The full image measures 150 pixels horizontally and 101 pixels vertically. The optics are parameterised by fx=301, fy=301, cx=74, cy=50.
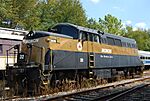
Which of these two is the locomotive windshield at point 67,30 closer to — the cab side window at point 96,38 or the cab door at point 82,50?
the cab door at point 82,50

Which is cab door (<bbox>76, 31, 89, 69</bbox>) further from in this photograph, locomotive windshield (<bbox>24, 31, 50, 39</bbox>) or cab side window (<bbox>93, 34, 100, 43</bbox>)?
locomotive windshield (<bbox>24, 31, 50, 39</bbox>)

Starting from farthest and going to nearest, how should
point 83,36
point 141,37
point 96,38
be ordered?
1. point 141,37
2. point 96,38
3. point 83,36

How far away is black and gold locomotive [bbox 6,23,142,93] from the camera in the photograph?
13.5 m

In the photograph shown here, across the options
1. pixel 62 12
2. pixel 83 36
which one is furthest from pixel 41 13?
pixel 83 36

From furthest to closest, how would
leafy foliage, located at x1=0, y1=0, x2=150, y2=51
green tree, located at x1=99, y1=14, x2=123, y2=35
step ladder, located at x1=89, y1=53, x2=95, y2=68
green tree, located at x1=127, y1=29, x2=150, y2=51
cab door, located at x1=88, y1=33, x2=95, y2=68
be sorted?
green tree, located at x1=127, y1=29, x2=150, y2=51 < green tree, located at x1=99, y1=14, x2=123, y2=35 < leafy foliage, located at x1=0, y1=0, x2=150, y2=51 < step ladder, located at x1=89, y1=53, x2=95, y2=68 < cab door, located at x1=88, y1=33, x2=95, y2=68

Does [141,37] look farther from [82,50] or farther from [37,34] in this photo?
[37,34]

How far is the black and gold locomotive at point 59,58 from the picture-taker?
44.4 feet

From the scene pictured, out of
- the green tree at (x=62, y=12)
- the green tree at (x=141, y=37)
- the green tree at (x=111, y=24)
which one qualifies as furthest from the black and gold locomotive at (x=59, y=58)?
the green tree at (x=141, y=37)

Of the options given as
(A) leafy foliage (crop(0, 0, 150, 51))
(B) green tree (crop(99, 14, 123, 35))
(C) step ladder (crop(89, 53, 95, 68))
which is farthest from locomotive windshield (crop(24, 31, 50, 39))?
(B) green tree (crop(99, 14, 123, 35))

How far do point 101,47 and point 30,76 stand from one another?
602cm

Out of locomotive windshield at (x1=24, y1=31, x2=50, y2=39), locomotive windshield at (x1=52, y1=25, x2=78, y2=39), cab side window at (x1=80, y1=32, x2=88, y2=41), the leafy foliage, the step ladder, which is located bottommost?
the step ladder

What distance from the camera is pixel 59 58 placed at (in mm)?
14445

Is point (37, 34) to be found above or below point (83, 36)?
below

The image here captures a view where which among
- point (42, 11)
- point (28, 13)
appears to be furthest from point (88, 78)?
point (42, 11)
